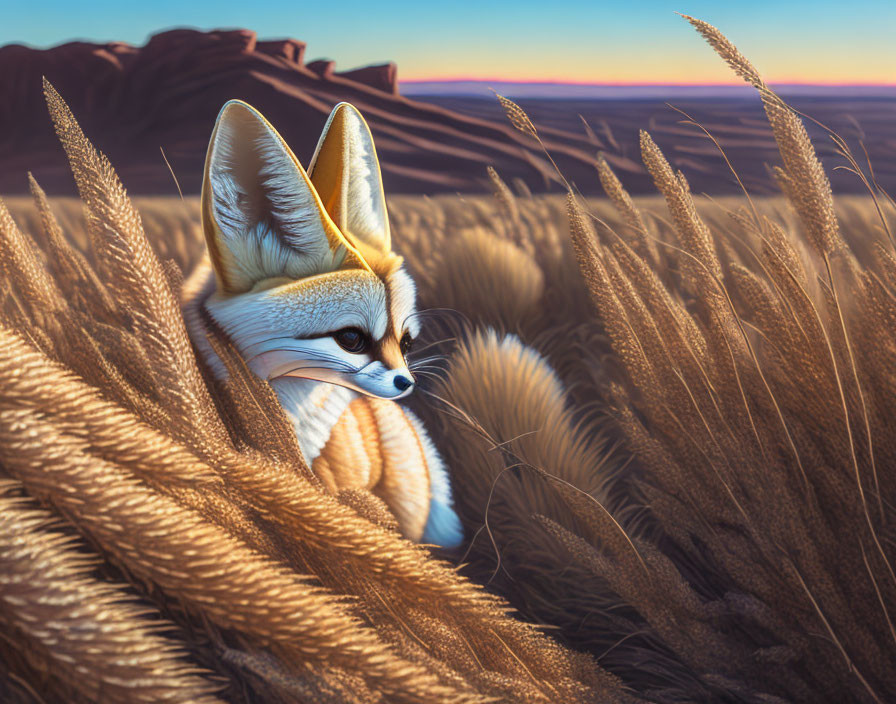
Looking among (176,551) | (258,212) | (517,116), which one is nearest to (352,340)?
(258,212)

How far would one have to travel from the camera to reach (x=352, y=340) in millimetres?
751

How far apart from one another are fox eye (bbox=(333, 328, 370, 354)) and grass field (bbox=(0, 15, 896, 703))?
0.16 metres

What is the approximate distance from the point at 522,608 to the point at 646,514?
0.76 feet

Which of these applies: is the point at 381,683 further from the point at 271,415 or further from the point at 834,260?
the point at 834,260

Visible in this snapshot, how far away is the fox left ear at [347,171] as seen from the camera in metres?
0.74

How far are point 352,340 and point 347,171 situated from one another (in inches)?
8.4

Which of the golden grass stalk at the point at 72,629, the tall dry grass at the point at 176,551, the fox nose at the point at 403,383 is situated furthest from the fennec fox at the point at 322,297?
the golden grass stalk at the point at 72,629

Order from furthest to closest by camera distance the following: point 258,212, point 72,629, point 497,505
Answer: point 497,505 → point 258,212 → point 72,629

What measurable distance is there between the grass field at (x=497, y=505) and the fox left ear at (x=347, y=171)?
0.20 metres


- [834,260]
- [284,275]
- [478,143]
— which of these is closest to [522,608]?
[284,275]

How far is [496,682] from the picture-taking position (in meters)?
0.40

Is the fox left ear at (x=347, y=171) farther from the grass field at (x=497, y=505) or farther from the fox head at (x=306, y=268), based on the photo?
the grass field at (x=497, y=505)

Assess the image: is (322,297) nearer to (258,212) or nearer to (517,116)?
(258,212)

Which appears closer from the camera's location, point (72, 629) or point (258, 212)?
point (72, 629)
